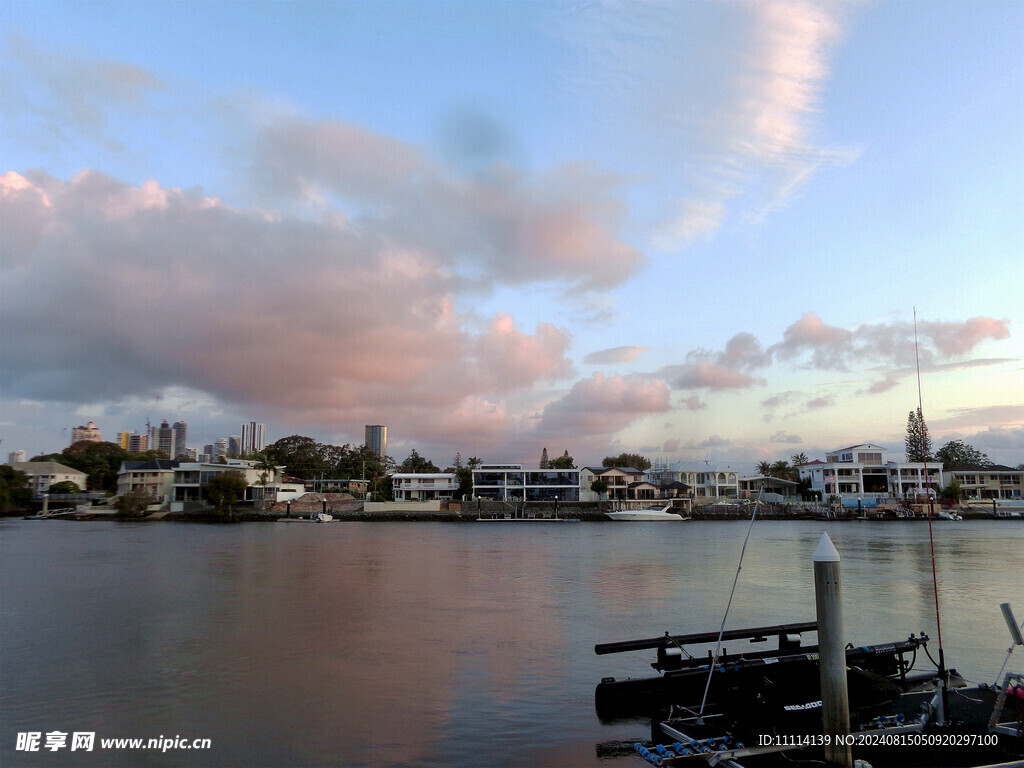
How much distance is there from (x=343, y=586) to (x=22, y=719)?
17266mm

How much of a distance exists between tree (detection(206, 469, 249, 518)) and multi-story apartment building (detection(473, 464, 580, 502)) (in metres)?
34.9

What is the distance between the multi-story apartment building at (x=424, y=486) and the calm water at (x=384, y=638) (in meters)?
62.4

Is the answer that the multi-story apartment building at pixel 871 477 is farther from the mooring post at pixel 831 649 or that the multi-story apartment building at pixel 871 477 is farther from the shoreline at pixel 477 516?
the mooring post at pixel 831 649

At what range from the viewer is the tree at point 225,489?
9019 centimetres

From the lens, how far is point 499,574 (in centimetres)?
3362

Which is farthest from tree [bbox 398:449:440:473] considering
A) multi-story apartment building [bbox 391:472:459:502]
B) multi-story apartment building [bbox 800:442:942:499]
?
multi-story apartment building [bbox 800:442:942:499]

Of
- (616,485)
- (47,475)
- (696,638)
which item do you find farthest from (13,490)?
(696,638)

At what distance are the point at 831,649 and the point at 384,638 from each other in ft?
45.8

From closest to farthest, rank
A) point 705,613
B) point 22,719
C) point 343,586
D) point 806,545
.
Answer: point 22,719, point 705,613, point 343,586, point 806,545

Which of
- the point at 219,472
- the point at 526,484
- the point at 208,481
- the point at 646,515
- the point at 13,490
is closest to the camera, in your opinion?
the point at 646,515

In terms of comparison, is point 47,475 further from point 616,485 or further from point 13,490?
point 616,485

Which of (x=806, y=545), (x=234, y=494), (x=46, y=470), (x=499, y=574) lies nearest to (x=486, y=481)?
(x=234, y=494)

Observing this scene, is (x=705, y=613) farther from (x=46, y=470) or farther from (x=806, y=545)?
(x=46, y=470)

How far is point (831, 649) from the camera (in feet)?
25.4
